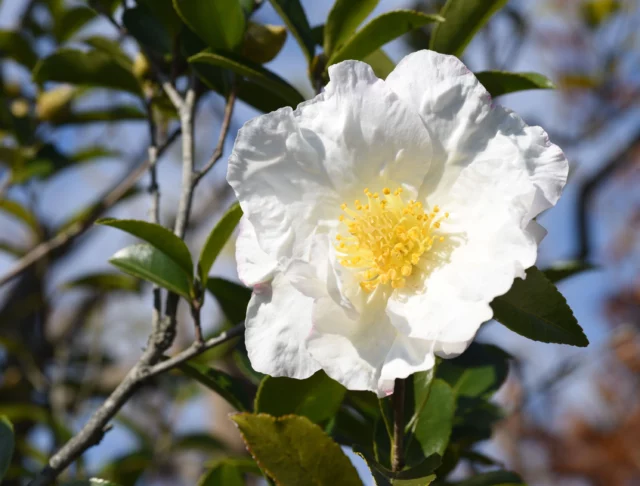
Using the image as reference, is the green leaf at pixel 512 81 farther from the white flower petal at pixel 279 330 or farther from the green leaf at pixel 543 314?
the white flower petal at pixel 279 330

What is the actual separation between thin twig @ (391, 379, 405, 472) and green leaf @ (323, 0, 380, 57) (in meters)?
0.52

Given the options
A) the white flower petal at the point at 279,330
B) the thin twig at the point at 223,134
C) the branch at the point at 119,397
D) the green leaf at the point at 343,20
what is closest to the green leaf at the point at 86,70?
the thin twig at the point at 223,134

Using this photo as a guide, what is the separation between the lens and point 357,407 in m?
1.00


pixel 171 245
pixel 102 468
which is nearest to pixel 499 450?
pixel 102 468

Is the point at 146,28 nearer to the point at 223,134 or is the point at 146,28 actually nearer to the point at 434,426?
the point at 223,134

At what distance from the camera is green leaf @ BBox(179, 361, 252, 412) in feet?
2.82

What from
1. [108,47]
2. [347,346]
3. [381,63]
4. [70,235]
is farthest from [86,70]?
[347,346]

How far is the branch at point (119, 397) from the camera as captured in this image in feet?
2.54

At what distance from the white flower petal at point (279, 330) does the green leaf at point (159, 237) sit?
16 cm

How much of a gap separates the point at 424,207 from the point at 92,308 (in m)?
2.49

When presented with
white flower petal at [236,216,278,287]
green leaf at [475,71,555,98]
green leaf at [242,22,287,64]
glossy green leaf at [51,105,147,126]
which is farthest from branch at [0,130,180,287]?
green leaf at [475,71,555,98]

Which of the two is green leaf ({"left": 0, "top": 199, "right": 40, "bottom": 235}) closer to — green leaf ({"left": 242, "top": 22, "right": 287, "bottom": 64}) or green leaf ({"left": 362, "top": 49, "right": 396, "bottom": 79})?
green leaf ({"left": 242, "top": 22, "right": 287, "bottom": 64})

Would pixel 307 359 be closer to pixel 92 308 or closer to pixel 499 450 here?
pixel 92 308

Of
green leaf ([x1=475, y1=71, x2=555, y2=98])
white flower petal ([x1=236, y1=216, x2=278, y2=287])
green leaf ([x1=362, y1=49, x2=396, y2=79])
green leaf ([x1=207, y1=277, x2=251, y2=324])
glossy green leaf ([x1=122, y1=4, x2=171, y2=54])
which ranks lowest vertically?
green leaf ([x1=207, y1=277, x2=251, y2=324])
